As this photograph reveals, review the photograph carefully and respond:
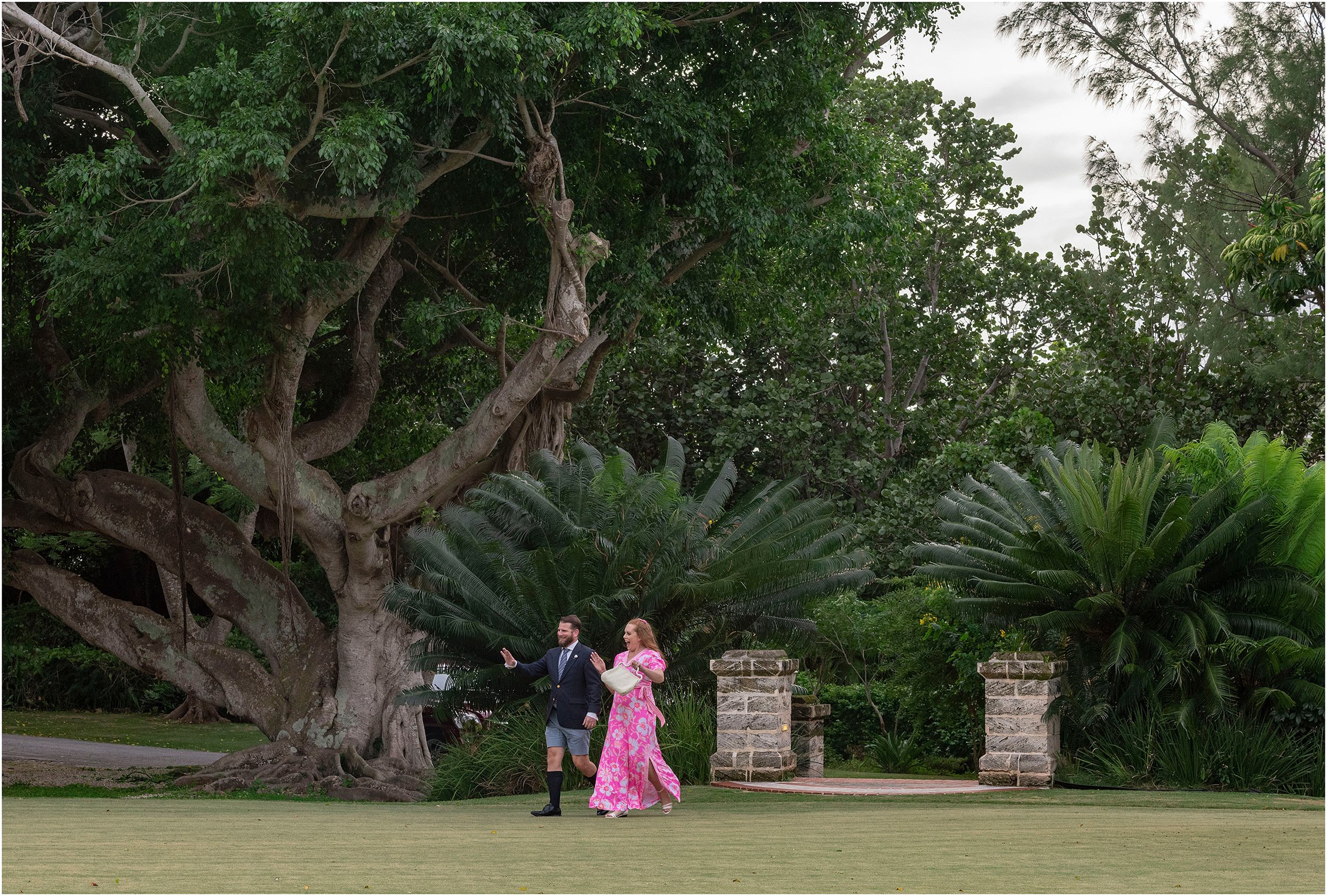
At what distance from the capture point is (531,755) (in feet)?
47.5

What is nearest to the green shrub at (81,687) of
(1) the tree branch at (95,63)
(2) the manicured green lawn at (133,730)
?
(2) the manicured green lawn at (133,730)

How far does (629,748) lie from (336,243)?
30.9 feet

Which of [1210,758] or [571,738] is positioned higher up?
[571,738]

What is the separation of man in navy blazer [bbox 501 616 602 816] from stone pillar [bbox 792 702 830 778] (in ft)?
15.4

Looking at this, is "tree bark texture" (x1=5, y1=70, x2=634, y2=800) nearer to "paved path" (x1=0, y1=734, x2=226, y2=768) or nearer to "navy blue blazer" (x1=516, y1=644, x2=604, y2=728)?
"paved path" (x1=0, y1=734, x2=226, y2=768)

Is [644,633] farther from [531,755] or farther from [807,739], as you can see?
[807,739]

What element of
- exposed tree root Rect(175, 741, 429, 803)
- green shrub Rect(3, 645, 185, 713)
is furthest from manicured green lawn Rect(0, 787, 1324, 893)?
green shrub Rect(3, 645, 185, 713)

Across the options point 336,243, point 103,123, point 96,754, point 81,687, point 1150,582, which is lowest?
point 96,754

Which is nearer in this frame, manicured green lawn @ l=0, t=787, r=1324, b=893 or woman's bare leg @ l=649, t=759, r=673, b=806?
manicured green lawn @ l=0, t=787, r=1324, b=893

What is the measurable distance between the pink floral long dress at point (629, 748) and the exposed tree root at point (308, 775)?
6138 mm

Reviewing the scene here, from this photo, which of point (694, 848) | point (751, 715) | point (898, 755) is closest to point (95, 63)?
point (751, 715)

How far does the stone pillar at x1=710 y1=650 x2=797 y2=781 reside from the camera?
551 inches

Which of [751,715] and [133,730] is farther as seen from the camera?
[133,730]

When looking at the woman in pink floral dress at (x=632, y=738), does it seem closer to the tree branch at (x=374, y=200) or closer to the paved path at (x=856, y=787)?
the paved path at (x=856, y=787)
